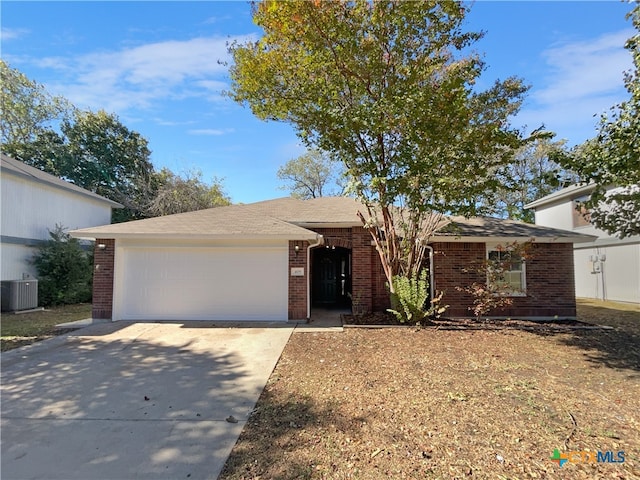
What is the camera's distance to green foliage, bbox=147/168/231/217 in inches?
836

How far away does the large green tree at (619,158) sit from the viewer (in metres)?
6.79

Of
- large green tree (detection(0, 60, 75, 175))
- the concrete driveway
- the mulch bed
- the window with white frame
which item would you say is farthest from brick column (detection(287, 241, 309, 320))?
large green tree (detection(0, 60, 75, 175))

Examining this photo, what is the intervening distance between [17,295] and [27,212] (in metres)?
3.79

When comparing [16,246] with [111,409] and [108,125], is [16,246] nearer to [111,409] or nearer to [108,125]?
[111,409]

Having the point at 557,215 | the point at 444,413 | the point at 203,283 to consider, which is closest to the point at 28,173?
the point at 203,283

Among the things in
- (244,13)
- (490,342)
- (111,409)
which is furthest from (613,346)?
(244,13)

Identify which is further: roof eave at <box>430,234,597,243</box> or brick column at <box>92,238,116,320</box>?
roof eave at <box>430,234,597,243</box>

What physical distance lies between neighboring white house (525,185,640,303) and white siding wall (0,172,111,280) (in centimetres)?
2174

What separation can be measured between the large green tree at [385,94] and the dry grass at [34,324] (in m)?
7.43

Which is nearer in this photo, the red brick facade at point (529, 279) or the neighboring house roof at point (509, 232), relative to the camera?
the neighboring house roof at point (509, 232)

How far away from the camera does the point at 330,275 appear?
14.3 metres

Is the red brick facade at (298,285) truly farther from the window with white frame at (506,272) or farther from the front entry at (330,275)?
the window with white frame at (506,272)

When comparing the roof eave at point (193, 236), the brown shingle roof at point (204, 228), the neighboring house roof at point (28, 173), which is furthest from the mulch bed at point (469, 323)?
the neighboring house roof at point (28, 173)

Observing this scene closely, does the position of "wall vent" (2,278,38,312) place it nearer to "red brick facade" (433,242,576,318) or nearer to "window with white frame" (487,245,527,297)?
"red brick facade" (433,242,576,318)
